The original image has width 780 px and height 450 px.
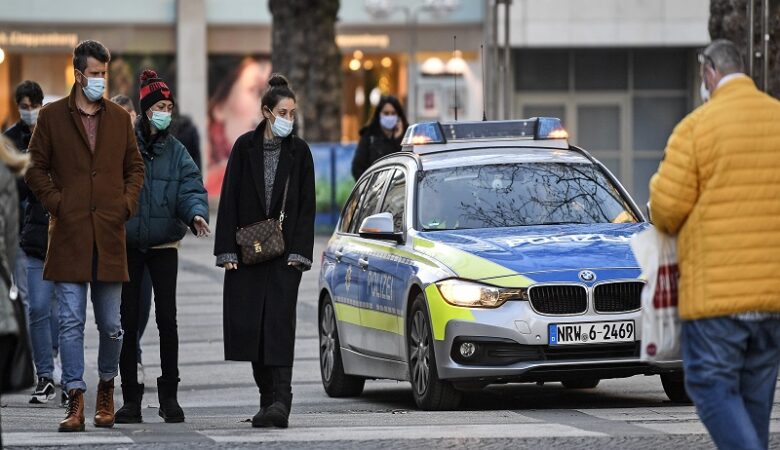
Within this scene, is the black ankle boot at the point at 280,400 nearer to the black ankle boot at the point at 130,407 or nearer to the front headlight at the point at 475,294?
the black ankle boot at the point at 130,407

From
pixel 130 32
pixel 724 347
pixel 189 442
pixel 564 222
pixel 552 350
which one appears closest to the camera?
pixel 724 347

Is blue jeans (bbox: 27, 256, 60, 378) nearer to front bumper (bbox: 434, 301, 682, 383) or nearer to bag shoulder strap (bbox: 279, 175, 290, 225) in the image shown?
bag shoulder strap (bbox: 279, 175, 290, 225)

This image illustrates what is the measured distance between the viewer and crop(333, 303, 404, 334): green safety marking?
1188 centimetres

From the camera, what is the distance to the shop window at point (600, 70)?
42.9 metres

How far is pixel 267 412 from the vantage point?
10055mm

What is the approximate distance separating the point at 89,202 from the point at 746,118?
4017 mm

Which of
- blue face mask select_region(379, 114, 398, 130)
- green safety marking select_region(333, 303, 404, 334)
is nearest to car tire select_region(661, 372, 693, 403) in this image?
green safety marking select_region(333, 303, 404, 334)

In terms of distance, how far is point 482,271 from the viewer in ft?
36.0

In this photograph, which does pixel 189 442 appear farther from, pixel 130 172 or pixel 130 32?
pixel 130 32

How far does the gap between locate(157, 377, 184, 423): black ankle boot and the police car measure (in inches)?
60.9

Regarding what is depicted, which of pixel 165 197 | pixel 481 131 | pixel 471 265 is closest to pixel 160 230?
pixel 165 197

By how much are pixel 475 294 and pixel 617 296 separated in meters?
0.81

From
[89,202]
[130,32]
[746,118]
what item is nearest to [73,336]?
Answer: [89,202]

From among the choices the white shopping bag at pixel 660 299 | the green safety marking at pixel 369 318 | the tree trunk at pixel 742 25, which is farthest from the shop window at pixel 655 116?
the white shopping bag at pixel 660 299
